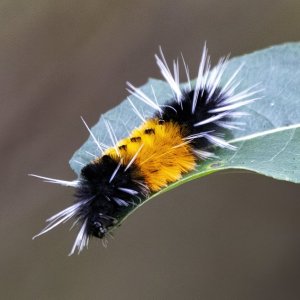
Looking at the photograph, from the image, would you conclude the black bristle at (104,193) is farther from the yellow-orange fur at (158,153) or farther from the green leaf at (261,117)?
the green leaf at (261,117)

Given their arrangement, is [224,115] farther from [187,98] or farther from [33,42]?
[33,42]

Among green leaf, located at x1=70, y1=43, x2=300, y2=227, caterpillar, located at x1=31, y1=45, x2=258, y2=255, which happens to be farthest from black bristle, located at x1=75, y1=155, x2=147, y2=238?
green leaf, located at x1=70, y1=43, x2=300, y2=227

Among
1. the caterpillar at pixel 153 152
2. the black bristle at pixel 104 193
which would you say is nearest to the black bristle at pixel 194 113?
the caterpillar at pixel 153 152

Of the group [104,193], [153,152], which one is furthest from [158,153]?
[104,193]

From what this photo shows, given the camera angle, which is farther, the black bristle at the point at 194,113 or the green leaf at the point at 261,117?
the black bristle at the point at 194,113

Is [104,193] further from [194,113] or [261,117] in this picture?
[261,117]
